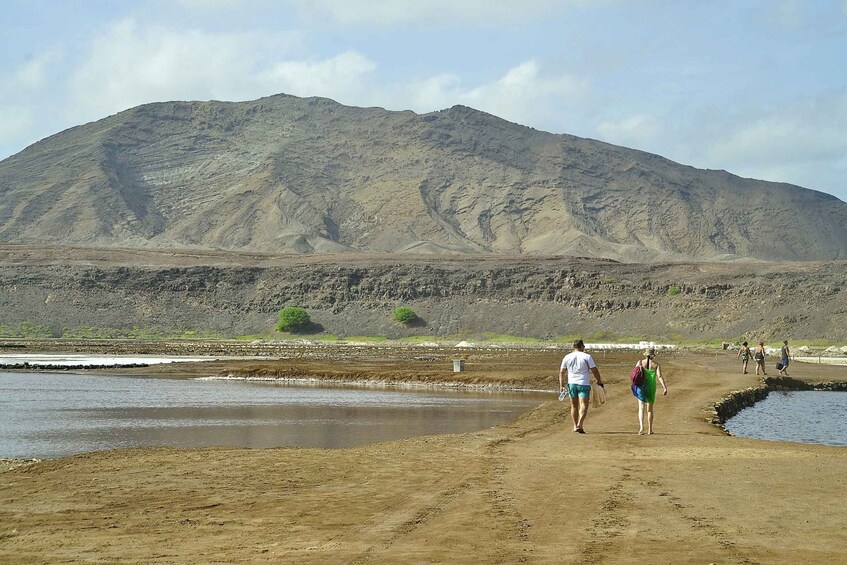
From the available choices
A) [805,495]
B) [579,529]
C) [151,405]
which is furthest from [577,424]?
[151,405]

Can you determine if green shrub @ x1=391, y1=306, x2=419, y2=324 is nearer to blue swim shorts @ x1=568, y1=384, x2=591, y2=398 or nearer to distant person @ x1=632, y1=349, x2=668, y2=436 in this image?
distant person @ x1=632, y1=349, x2=668, y2=436

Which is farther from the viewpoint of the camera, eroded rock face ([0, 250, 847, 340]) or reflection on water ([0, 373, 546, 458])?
eroded rock face ([0, 250, 847, 340])

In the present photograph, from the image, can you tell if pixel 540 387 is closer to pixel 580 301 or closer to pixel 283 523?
pixel 283 523

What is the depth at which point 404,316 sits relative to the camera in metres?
124

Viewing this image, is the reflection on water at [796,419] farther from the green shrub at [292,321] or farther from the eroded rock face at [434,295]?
the green shrub at [292,321]

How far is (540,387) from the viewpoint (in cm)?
4825

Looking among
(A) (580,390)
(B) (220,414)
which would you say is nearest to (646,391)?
(A) (580,390)

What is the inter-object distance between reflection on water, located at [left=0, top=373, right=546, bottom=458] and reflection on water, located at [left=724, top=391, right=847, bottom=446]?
7866mm

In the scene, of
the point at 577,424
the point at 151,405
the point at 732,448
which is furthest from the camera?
the point at 151,405

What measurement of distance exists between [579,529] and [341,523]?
3074mm

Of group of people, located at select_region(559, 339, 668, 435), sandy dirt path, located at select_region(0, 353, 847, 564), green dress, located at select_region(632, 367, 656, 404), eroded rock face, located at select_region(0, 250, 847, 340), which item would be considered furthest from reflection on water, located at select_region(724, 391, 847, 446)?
eroded rock face, located at select_region(0, 250, 847, 340)

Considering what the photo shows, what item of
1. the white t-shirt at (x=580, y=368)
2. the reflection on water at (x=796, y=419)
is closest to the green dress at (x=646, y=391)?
the white t-shirt at (x=580, y=368)

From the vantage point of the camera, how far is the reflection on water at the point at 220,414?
27109mm

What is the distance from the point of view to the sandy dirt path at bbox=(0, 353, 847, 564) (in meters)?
11.4
